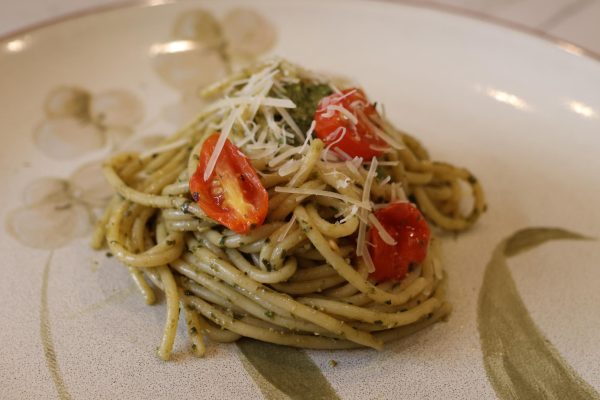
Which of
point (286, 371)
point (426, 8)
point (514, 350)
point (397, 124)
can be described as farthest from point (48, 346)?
point (426, 8)

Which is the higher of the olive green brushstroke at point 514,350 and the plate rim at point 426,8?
the plate rim at point 426,8

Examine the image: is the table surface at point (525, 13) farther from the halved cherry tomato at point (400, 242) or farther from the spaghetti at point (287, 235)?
the halved cherry tomato at point (400, 242)

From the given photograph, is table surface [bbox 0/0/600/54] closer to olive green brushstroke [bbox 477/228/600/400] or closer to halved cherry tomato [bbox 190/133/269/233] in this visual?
olive green brushstroke [bbox 477/228/600/400]

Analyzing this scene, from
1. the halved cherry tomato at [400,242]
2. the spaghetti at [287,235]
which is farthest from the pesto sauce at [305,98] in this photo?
the halved cherry tomato at [400,242]

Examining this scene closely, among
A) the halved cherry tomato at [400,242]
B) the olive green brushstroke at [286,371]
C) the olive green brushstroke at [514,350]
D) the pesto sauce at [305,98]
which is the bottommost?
the olive green brushstroke at [286,371]

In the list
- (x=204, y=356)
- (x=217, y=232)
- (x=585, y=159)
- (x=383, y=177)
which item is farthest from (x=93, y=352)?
(x=585, y=159)

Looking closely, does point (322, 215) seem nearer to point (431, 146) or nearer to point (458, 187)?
point (458, 187)

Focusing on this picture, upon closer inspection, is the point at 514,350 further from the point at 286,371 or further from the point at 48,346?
the point at 48,346
